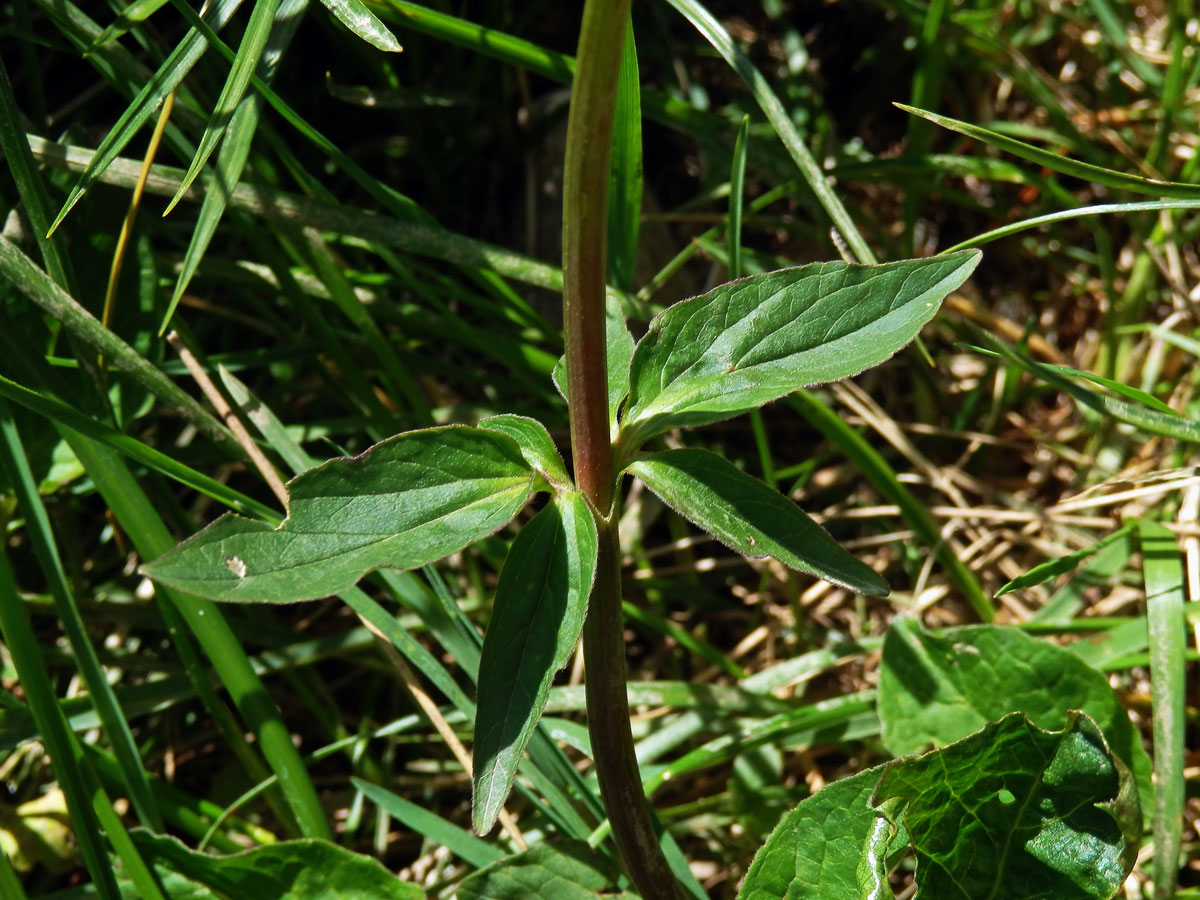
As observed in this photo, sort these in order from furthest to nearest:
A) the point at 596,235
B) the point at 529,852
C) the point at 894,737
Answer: the point at 894,737 → the point at 529,852 → the point at 596,235

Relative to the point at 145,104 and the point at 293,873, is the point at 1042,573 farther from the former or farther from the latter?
the point at 145,104

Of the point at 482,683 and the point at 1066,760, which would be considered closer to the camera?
the point at 482,683

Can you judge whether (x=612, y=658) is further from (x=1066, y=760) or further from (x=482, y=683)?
(x=1066, y=760)

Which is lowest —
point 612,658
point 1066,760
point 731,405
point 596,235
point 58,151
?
point 1066,760

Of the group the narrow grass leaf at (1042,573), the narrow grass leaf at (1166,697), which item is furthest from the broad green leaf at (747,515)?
the narrow grass leaf at (1166,697)

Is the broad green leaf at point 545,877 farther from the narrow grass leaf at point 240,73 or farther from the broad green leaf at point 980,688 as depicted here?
the narrow grass leaf at point 240,73

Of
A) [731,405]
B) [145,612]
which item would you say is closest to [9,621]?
[145,612]
